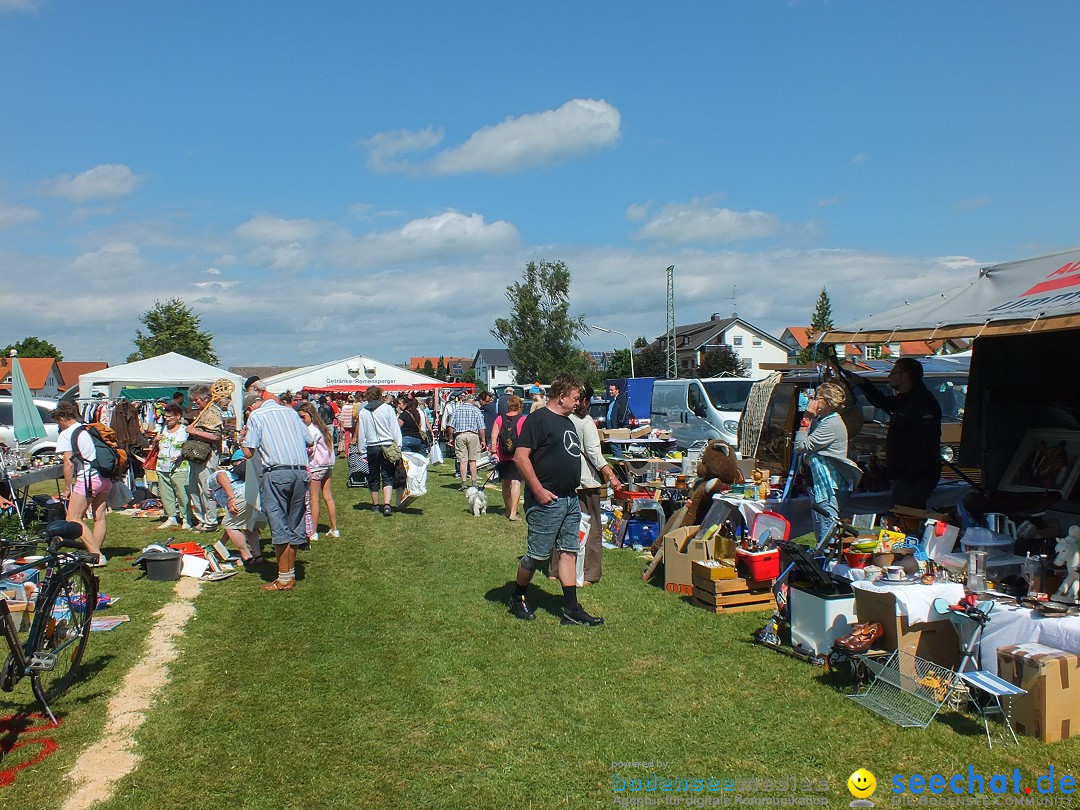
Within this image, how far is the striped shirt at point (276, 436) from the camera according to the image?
689cm

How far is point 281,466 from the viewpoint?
696 centimetres

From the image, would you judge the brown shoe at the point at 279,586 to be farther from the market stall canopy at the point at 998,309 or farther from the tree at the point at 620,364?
the tree at the point at 620,364

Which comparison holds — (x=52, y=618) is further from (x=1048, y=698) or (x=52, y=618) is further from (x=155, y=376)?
(x=155, y=376)

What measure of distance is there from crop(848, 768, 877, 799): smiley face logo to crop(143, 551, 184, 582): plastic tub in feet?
21.5

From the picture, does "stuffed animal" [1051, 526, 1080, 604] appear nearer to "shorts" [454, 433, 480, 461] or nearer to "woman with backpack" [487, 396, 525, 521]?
"woman with backpack" [487, 396, 525, 521]

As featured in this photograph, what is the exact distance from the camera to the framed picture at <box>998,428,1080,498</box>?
6.48 meters

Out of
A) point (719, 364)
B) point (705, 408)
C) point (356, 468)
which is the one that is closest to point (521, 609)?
point (356, 468)

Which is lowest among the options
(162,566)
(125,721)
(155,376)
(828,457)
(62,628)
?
(125,721)

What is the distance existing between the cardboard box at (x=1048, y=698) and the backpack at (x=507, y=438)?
7370 mm

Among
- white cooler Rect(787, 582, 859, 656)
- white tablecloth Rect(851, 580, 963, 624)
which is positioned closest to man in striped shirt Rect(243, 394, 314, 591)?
white cooler Rect(787, 582, 859, 656)

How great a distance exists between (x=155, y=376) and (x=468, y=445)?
40.2 feet

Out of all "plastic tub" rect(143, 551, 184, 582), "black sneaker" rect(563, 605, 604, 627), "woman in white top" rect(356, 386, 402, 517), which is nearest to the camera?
"black sneaker" rect(563, 605, 604, 627)

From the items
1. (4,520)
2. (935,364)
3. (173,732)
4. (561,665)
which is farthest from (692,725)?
(935,364)

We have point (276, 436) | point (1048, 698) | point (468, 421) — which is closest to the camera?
point (1048, 698)
